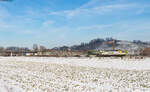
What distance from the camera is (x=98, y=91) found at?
9.40m

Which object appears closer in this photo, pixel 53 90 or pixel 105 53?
pixel 53 90

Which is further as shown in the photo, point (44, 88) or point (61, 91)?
point (44, 88)

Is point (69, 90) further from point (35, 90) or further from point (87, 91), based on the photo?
point (35, 90)

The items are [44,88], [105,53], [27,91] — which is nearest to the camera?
[27,91]

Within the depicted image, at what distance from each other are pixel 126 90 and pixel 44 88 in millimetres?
4518

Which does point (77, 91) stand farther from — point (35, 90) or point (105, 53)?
point (105, 53)

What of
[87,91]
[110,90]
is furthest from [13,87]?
A: [110,90]

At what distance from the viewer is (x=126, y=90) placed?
9.67m

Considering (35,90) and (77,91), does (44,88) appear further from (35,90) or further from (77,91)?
(77,91)

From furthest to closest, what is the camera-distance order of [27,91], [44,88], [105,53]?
[105,53] → [44,88] → [27,91]

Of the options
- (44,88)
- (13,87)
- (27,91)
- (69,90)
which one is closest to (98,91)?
(69,90)

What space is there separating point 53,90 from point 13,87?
2.20m

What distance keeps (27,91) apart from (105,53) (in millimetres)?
41323


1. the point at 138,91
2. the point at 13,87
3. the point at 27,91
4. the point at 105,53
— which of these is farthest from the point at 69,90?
the point at 105,53
